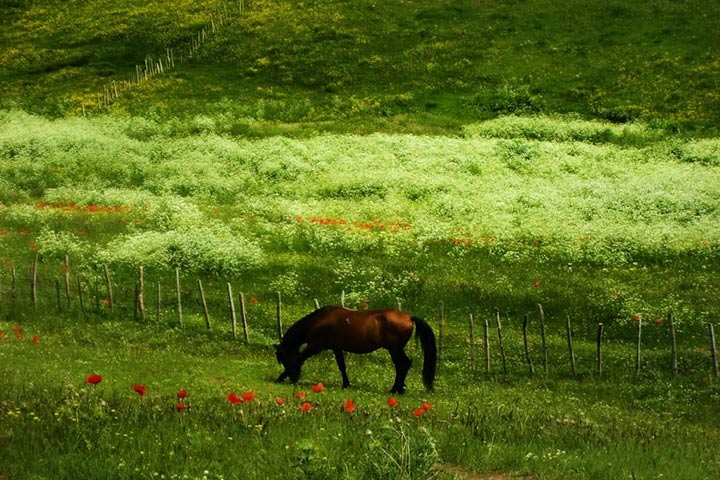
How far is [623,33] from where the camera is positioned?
8106 cm

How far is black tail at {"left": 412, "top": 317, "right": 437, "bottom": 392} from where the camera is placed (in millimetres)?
18016

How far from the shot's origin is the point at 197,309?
2980cm

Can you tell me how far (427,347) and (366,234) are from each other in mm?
20128

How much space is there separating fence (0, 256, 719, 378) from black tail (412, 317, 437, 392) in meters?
5.28

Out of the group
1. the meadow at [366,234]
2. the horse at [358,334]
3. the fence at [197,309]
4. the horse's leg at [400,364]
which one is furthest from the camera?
the fence at [197,309]

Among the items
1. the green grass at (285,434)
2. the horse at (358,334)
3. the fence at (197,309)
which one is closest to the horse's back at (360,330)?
the horse at (358,334)

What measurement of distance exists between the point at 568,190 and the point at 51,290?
1150 inches

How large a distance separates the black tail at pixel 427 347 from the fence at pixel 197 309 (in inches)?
208

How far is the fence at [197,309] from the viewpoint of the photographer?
2498cm

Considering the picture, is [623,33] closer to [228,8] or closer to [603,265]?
[228,8]

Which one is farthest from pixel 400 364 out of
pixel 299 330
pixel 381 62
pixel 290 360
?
pixel 381 62

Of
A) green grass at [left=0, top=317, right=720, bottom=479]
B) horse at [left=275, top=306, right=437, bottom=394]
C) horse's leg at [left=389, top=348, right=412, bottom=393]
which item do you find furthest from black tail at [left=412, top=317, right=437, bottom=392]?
green grass at [left=0, top=317, right=720, bottom=479]

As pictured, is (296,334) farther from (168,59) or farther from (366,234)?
(168,59)

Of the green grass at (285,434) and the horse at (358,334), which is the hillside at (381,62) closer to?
the horse at (358,334)
